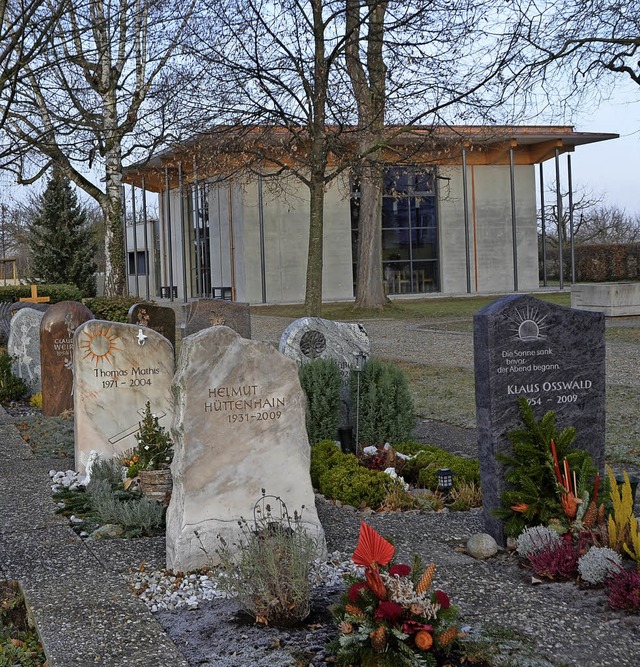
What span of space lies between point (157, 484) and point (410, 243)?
110ft

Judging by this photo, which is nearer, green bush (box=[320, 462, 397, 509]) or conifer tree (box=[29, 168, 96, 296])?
green bush (box=[320, 462, 397, 509])

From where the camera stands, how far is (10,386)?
14055 mm

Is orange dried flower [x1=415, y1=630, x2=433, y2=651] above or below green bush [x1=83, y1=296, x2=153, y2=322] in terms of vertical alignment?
below

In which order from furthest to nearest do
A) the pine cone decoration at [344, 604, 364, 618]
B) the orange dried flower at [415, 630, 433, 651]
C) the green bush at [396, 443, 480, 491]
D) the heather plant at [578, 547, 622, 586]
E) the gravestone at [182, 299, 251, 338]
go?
the gravestone at [182, 299, 251, 338], the green bush at [396, 443, 480, 491], the heather plant at [578, 547, 622, 586], the pine cone decoration at [344, 604, 364, 618], the orange dried flower at [415, 630, 433, 651]

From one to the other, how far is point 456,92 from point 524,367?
11.9 metres

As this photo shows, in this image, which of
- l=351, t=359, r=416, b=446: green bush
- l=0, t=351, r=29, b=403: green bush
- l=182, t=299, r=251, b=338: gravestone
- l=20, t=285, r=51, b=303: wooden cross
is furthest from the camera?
l=20, t=285, r=51, b=303: wooden cross

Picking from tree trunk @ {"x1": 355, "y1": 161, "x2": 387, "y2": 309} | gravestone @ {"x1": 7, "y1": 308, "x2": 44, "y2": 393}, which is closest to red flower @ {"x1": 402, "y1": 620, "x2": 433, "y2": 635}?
gravestone @ {"x1": 7, "y1": 308, "x2": 44, "y2": 393}

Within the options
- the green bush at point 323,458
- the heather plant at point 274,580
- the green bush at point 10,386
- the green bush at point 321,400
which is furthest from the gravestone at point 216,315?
the heather plant at point 274,580

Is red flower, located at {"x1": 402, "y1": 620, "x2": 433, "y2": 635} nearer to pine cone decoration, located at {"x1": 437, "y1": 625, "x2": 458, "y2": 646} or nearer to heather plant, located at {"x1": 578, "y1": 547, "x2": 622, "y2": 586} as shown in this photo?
pine cone decoration, located at {"x1": 437, "y1": 625, "x2": 458, "y2": 646}

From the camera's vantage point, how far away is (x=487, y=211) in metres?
39.7

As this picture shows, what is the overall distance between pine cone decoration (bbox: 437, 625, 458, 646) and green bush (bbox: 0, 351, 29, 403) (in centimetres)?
1119

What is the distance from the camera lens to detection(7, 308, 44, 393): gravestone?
1462 cm

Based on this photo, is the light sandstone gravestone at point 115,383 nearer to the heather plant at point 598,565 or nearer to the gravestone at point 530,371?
the gravestone at point 530,371

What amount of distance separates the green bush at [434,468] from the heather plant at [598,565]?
235 cm
